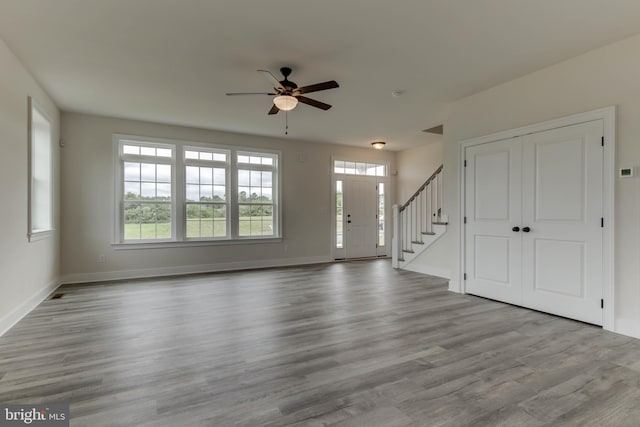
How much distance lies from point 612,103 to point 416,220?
12.6 feet

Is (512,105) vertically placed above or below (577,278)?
above

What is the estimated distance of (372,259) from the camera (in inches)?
318

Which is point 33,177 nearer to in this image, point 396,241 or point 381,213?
point 396,241

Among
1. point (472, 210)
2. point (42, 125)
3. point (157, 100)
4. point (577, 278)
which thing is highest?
point (157, 100)

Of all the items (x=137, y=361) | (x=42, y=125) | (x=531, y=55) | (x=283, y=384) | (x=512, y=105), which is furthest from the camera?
(x=42, y=125)

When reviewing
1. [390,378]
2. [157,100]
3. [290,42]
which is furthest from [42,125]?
[390,378]

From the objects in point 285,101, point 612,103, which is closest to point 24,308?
point 285,101

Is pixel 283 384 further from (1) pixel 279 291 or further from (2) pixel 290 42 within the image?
(2) pixel 290 42

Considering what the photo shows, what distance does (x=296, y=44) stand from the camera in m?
3.19

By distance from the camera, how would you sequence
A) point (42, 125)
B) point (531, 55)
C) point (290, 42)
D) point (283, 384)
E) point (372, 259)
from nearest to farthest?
point (283, 384) → point (290, 42) → point (531, 55) → point (42, 125) → point (372, 259)

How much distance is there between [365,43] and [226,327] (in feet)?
10.3

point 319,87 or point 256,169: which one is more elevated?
point 319,87

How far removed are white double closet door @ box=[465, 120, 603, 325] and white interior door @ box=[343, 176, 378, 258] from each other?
363cm

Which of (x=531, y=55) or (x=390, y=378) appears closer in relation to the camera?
(x=390, y=378)
